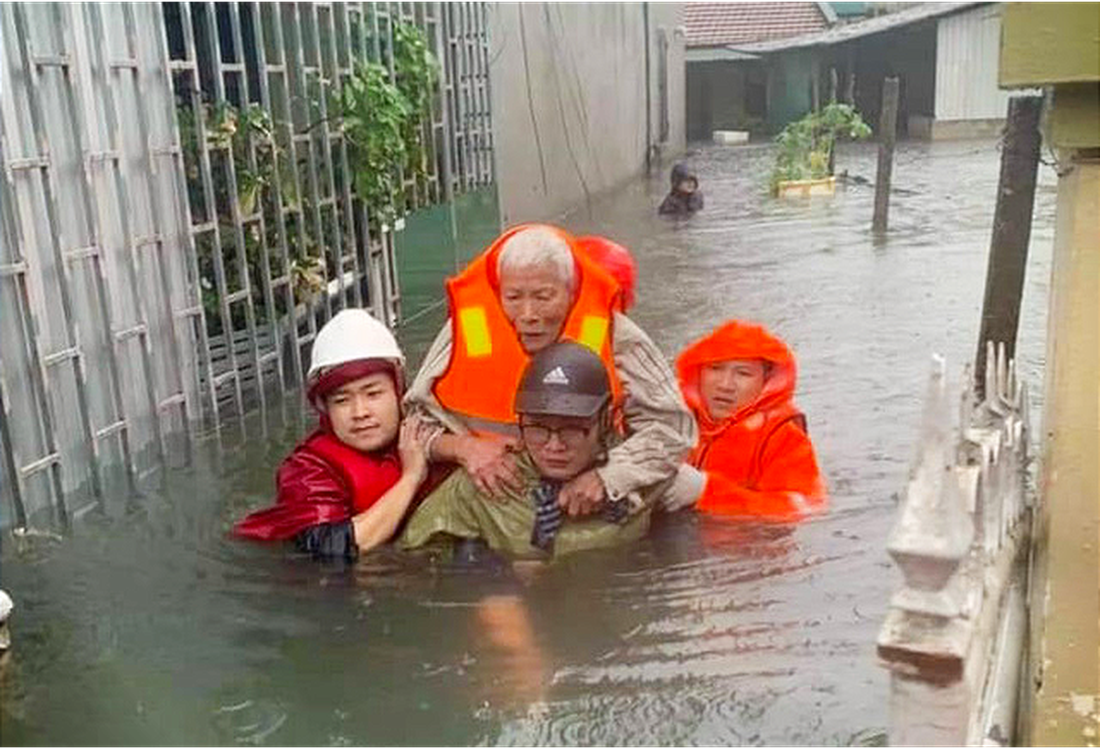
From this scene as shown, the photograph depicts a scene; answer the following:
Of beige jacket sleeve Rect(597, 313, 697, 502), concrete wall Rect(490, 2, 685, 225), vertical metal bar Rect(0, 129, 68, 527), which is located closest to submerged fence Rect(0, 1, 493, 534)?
vertical metal bar Rect(0, 129, 68, 527)

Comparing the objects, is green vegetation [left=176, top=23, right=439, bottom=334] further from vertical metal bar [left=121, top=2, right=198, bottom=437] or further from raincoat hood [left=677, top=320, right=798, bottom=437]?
raincoat hood [left=677, top=320, right=798, bottom=437]

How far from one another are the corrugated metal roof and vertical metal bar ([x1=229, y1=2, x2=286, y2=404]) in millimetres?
15404

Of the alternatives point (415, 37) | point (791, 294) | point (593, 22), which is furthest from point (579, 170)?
point (415, 37)

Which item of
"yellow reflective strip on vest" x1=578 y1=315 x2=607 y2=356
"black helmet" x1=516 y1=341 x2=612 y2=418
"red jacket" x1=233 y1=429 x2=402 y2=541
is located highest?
"yellow reflective strip on vest" x1=578 y1=315 x2=607 y2=356

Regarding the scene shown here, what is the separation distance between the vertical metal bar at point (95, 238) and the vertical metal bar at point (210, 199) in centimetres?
85

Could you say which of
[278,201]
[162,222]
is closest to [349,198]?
[278,201]

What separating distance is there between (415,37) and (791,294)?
3.70 metres

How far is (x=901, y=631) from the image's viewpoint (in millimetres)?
2566

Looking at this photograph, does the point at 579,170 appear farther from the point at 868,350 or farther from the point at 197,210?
the point at 197,210

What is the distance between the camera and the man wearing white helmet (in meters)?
4.41

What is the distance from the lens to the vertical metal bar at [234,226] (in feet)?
22.6

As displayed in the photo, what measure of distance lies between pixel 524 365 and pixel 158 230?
8.72ft

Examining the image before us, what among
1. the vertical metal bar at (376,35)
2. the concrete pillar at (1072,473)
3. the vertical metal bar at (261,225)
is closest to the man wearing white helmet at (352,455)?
the concrete pillar at (1072,473)

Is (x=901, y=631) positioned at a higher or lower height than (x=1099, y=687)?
higher
